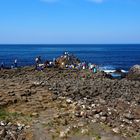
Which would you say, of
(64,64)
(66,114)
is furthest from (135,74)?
(66,114)

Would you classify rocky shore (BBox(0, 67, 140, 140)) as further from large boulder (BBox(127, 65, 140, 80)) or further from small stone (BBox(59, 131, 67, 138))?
large boulder (BBox(127, 65, 140, 80))

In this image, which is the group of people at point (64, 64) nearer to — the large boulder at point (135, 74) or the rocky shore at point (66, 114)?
the large boulder at point (135, 74)

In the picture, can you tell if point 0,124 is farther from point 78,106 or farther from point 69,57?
point 69,57

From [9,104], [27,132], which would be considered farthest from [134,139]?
[9,104]

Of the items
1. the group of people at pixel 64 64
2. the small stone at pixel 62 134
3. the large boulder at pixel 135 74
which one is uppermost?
the small stone at pixel 62 134

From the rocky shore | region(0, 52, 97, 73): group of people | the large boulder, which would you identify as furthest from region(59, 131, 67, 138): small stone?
the large boulder

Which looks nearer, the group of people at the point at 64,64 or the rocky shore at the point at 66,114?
the rocky shore at the point at 66,114

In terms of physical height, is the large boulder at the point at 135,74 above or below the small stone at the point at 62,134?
below

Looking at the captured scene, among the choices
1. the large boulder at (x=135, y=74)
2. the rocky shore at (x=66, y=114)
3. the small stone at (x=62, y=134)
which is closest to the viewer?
the small stone at (x=62, y=134)

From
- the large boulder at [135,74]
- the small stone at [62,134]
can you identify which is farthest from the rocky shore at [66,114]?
the large boulder at [135,74]

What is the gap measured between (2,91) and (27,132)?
9.00 m

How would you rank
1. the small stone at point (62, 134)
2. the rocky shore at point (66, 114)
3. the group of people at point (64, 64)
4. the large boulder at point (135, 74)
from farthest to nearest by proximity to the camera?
the large boulder at point (135, 74), the group of people at point (64, 64), the rocky shore at point (66, 114), the small stone at point (62, 134)

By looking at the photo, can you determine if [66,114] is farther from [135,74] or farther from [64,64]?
[64,64]

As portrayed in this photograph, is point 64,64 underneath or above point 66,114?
underneath
